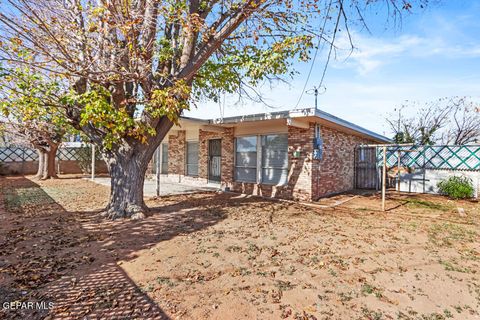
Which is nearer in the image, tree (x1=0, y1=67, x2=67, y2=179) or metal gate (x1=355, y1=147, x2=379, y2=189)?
tree (x1=0, y1=67, x2=67, y2=179)

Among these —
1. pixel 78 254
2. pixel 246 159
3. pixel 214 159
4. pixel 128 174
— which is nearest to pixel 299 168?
pixel 246 159

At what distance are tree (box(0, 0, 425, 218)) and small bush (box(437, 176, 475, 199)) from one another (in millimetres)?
7817

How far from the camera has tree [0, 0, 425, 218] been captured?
14.3ft

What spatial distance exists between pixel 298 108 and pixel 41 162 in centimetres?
1474

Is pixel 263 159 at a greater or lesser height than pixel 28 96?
lesser

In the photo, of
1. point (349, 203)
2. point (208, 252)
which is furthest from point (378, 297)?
point (349, 203)

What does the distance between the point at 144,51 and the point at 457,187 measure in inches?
440

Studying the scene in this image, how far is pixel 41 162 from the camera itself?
14609 mm

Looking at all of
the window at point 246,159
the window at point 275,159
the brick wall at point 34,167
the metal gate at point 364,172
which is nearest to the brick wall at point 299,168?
the window at point 275,159

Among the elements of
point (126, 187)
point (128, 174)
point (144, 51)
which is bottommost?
point (126, 187)

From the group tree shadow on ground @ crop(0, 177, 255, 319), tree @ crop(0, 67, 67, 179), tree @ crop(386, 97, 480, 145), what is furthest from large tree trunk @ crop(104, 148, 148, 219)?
tree @ crop(386, 97, 480, 145)

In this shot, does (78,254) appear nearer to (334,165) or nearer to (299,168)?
(299,168)

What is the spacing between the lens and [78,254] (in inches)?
152

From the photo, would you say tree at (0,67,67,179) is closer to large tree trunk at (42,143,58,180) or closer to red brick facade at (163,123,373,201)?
red brick facade at (163,123,373,201)
